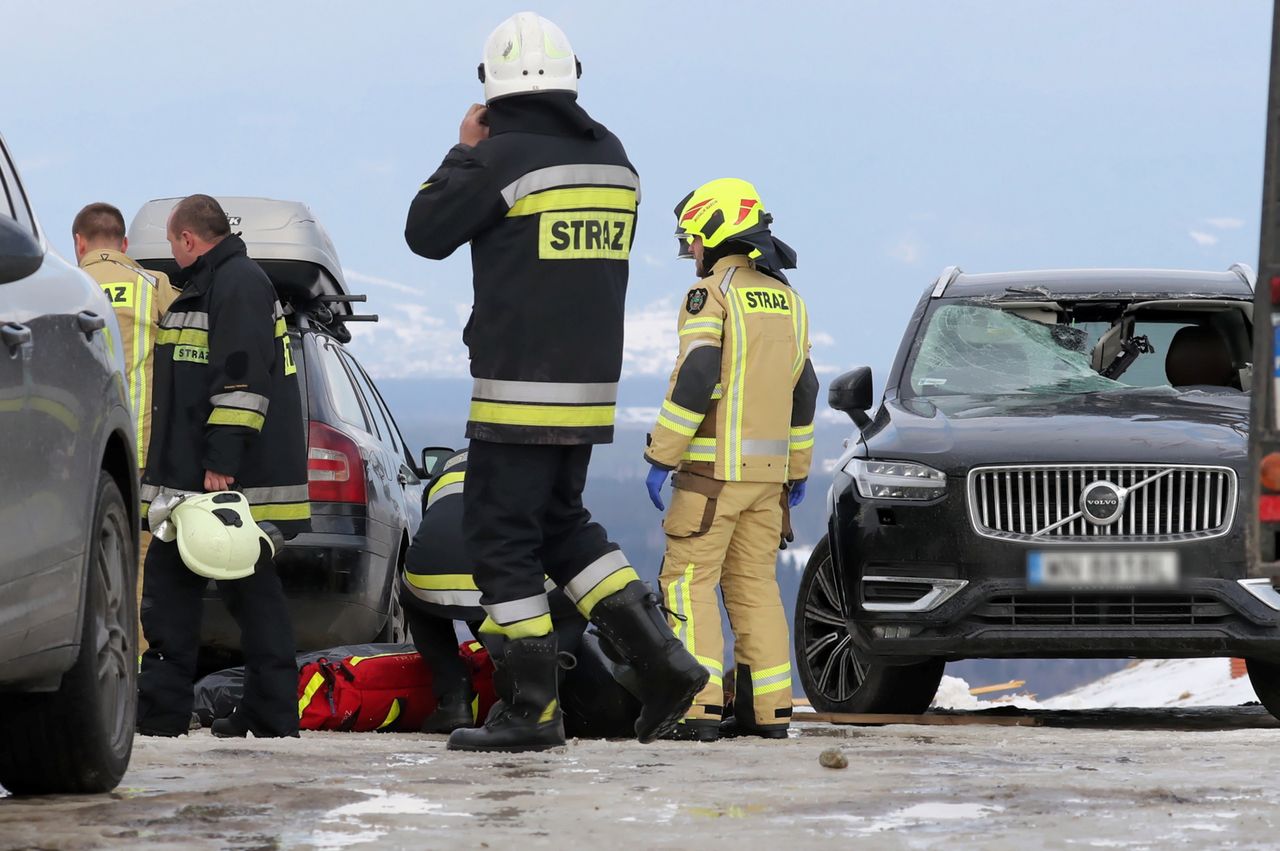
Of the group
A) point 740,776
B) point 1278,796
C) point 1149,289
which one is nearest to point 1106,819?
point 1278,796

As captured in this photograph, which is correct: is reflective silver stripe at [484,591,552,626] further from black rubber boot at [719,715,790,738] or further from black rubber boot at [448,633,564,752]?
black rubber boot at [719,715,790,738]

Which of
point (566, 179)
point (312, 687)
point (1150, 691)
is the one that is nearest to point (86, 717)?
point (566, 179)

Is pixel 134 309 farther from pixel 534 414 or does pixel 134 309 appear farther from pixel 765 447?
pixel 534 414

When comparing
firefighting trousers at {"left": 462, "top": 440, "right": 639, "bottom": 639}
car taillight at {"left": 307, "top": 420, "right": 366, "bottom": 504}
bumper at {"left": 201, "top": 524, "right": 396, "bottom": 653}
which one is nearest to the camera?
firefighting trousers at {"left": 462, "top": 440, "right": 639, "bottom": 639}

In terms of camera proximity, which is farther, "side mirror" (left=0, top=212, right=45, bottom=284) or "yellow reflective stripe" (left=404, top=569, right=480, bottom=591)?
"yellow reflective stripe" (left=404, top=569, right=480, bottom=591)

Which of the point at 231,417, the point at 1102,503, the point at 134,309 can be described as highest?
the point at 134,309

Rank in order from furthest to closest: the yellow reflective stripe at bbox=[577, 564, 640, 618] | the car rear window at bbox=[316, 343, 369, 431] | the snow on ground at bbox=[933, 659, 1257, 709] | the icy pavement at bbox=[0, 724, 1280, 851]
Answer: the snow on ground at bbox=[933, 659, 1257, 709]
the car rear window at bbox=[316, 343, 369, 431]
the yellow reflective stripe at bbox=[577, 564, 640, 618]
the icy pavement at bbox=[0, 724, 1280, 851]

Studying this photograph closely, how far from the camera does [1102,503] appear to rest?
324 inches

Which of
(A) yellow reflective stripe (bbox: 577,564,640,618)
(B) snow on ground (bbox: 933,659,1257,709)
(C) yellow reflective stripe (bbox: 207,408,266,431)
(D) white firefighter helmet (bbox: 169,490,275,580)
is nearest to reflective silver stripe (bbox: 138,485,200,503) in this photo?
(D) white firefighter helmet (bbox: 169,490,275,580)

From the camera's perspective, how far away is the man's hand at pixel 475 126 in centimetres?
643

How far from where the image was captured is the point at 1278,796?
5039mm

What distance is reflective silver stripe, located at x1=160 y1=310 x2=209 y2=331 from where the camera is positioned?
24.5 ft

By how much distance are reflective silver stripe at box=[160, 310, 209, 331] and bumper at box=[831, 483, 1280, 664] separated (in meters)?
2.71

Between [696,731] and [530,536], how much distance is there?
153 centimetres
